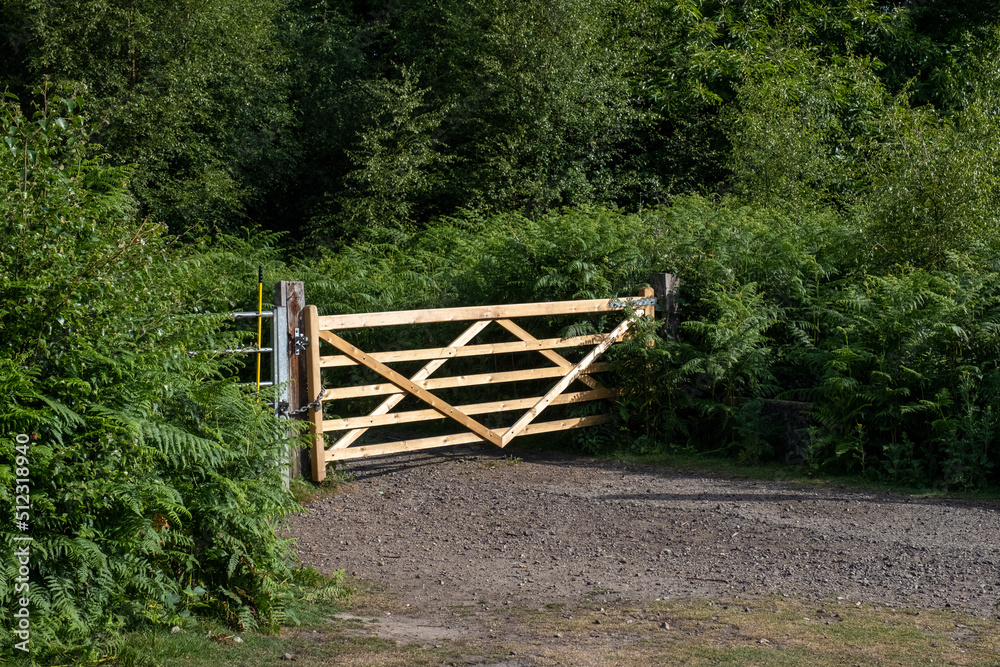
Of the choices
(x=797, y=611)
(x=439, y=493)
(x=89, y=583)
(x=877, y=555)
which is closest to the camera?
(x=89, y=583)

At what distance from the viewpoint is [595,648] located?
458cm

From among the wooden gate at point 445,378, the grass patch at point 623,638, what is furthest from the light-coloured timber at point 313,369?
the grass patch at point 623,638

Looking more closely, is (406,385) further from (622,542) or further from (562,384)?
(622,542)

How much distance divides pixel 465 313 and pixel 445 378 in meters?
0.66

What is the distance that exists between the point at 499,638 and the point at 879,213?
7640 millimetres

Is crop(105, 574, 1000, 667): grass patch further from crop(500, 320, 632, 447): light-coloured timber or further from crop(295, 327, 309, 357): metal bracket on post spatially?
crop(500, 320, 632, 447): light-coloured timber

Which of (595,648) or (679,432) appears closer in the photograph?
(595,648)

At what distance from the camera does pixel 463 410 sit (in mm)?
9219

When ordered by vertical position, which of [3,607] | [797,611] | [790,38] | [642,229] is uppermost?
[790,38]

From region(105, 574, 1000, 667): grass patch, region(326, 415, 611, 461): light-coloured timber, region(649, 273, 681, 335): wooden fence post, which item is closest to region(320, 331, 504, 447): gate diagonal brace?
region(326, 415, 611, 461): light-coloured timber

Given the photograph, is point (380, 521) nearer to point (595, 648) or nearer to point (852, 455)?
point (595, 648)

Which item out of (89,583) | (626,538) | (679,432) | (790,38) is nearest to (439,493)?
(626,538)

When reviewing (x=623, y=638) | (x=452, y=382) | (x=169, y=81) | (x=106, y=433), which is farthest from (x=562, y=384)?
(x=169, y=81)

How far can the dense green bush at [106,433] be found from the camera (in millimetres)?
3939
